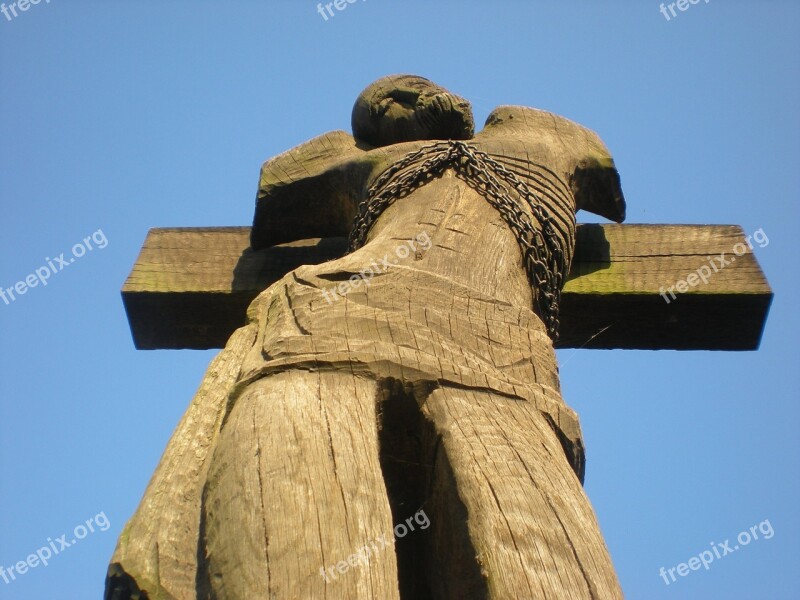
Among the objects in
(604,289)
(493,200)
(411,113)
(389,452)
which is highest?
(411,113)

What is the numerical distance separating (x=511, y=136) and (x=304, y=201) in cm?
86

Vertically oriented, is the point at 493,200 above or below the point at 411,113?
below

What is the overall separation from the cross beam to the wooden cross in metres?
0.37

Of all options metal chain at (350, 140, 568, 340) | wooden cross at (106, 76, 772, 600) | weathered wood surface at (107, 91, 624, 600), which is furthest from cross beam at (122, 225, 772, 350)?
weathered wood surface at (107, 91, 624, 600)

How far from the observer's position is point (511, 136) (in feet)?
15.7

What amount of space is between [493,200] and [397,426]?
1.24m

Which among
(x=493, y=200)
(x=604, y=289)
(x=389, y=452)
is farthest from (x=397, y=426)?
(x=604, y=289)

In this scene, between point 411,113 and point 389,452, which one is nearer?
point 389,452

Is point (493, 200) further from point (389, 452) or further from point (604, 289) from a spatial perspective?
point (389, 452)

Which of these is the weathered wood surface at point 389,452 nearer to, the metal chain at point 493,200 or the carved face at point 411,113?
the metal chain at point 493,200

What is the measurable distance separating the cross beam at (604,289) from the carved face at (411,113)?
540mm

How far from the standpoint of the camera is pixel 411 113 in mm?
4883

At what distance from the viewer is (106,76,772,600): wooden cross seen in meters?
2.46

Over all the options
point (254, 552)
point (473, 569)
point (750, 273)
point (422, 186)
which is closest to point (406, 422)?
point (473, 569)
